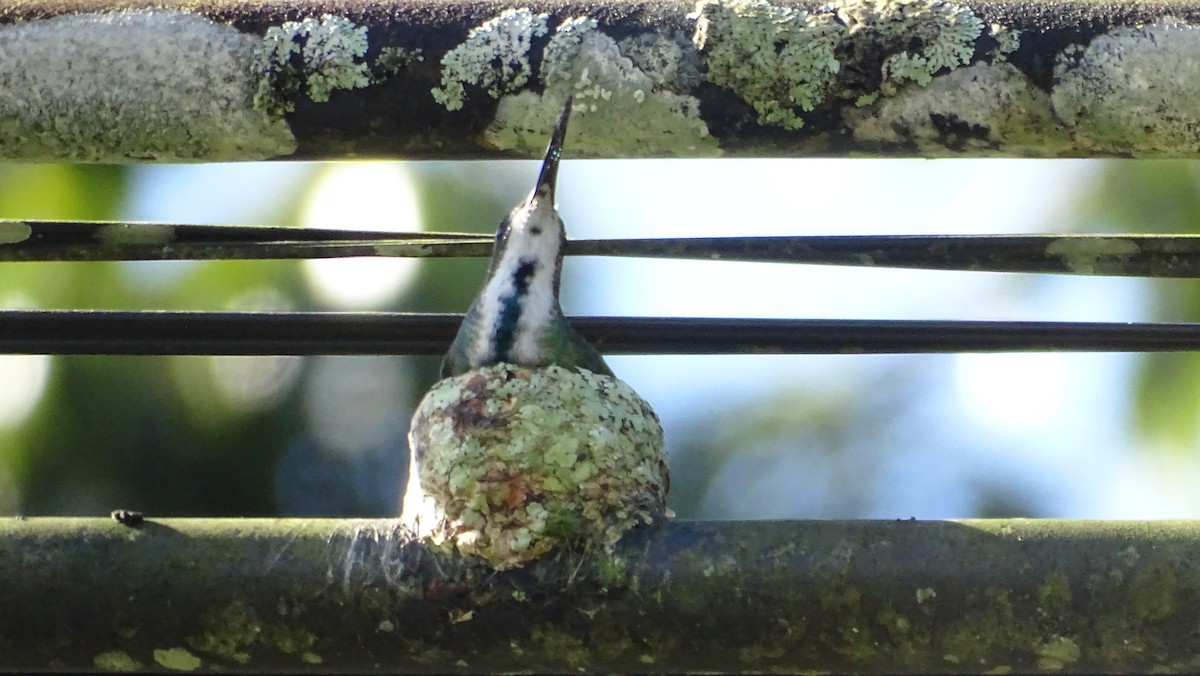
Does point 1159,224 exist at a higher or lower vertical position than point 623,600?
lower

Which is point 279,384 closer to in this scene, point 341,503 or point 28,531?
A: point 341,503

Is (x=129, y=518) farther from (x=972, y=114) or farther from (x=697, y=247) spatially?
(x=972, y=114)

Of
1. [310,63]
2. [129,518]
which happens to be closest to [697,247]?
[310,63]

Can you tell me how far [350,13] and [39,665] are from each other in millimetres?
1193

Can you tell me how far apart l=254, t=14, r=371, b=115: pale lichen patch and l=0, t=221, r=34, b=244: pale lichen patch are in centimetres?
59

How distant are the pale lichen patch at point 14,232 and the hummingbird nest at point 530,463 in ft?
2.80

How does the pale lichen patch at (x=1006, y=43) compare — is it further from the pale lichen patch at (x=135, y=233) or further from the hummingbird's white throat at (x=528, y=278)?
the pale lichen patch at (x=135, y=233)

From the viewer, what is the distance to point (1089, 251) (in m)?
2.38

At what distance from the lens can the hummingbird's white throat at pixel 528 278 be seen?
2.94 metres

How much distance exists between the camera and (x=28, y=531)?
6.24 ft

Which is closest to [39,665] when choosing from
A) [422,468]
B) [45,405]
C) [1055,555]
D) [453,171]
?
[422,468]

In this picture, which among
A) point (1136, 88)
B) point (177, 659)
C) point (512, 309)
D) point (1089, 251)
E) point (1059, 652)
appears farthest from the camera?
point (512, 309)

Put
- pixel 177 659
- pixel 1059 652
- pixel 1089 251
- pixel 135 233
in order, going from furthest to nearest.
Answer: pixel 135 233 → pixel 1089 251 → pixel 177 659 → pixel 1059 652

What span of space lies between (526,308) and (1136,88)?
4.60 feet
